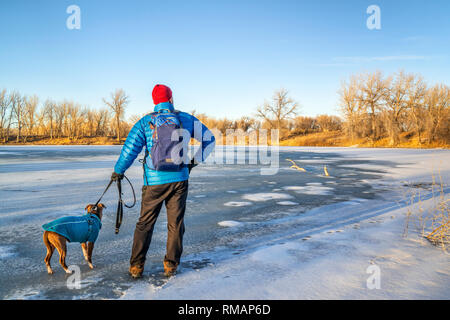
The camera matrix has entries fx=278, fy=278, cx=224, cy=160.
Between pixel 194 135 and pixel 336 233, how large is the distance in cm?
277

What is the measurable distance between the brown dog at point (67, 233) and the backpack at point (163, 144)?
943 millimetres

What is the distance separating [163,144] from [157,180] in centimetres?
37

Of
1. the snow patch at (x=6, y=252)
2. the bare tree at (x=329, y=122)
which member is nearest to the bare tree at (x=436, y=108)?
the bare tree at (x=329, y=122)

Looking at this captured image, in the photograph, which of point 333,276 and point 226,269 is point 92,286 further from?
point 333,276

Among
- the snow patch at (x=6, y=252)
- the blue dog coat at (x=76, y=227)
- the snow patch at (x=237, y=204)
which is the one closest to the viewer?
the blue dog coat at (x=76, y=227)

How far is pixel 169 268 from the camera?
2.85 m

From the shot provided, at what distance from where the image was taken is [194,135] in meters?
2.95

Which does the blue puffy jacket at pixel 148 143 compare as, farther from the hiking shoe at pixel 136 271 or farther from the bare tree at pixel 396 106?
the bare tree at pixel 396 106

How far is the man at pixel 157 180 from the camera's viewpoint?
2.80 metres

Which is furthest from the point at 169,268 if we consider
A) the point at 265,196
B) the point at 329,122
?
the point at 329,122

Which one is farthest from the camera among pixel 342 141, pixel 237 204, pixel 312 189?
pixel 342 141

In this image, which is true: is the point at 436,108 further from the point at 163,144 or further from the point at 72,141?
the point at 72,141

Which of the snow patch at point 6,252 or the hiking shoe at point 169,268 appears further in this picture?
the snow patch at point 6,252

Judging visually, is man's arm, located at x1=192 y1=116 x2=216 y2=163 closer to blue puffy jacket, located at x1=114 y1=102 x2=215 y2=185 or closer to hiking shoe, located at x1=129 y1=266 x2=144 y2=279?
blue puffy jacket, located at x1=114 y1=102 x2=215 y2=185
